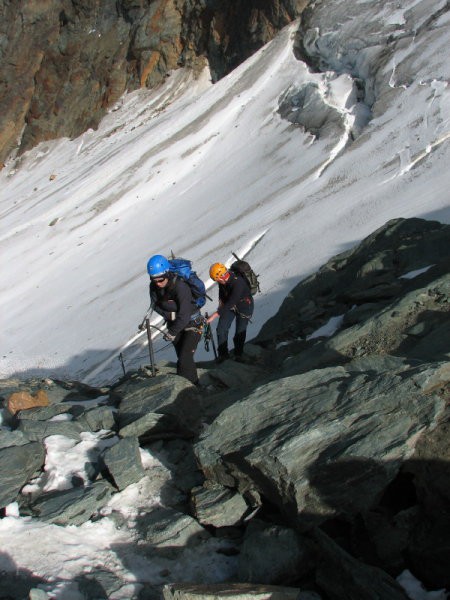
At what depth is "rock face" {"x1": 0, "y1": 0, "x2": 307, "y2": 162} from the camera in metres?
42.2

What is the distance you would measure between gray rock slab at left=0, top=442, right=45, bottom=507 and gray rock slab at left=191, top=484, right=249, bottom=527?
5.47 feet

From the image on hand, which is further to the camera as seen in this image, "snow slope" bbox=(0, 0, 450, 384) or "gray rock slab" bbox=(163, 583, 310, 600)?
"snow slope" bbox=(0, 0, 450, 384)

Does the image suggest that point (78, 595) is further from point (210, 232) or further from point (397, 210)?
point (210, 232)

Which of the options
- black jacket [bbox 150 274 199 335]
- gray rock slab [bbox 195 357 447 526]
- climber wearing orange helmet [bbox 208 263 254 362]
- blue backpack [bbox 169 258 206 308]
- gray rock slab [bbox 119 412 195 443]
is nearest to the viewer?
gray rock slab [bbox 195 357 447 526]

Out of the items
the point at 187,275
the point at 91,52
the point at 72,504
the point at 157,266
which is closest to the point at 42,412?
the point at 157,266

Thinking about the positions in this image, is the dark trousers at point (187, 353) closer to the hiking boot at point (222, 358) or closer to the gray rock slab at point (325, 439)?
the hiking boot at point (222, 358)

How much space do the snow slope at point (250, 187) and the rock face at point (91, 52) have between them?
972cm

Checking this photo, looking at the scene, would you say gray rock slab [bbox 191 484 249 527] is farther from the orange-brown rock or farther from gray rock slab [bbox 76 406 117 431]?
the orange-brown rock

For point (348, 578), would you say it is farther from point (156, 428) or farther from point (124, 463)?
point (156, 428)

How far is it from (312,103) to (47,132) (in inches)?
1121

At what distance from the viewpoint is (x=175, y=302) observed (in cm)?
732

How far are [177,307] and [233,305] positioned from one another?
7.51 feet

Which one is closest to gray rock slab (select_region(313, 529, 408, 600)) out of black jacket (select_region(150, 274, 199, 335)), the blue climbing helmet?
black jacket (select_region(150, 274, 199, 335))

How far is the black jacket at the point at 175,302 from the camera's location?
7.23 metres
